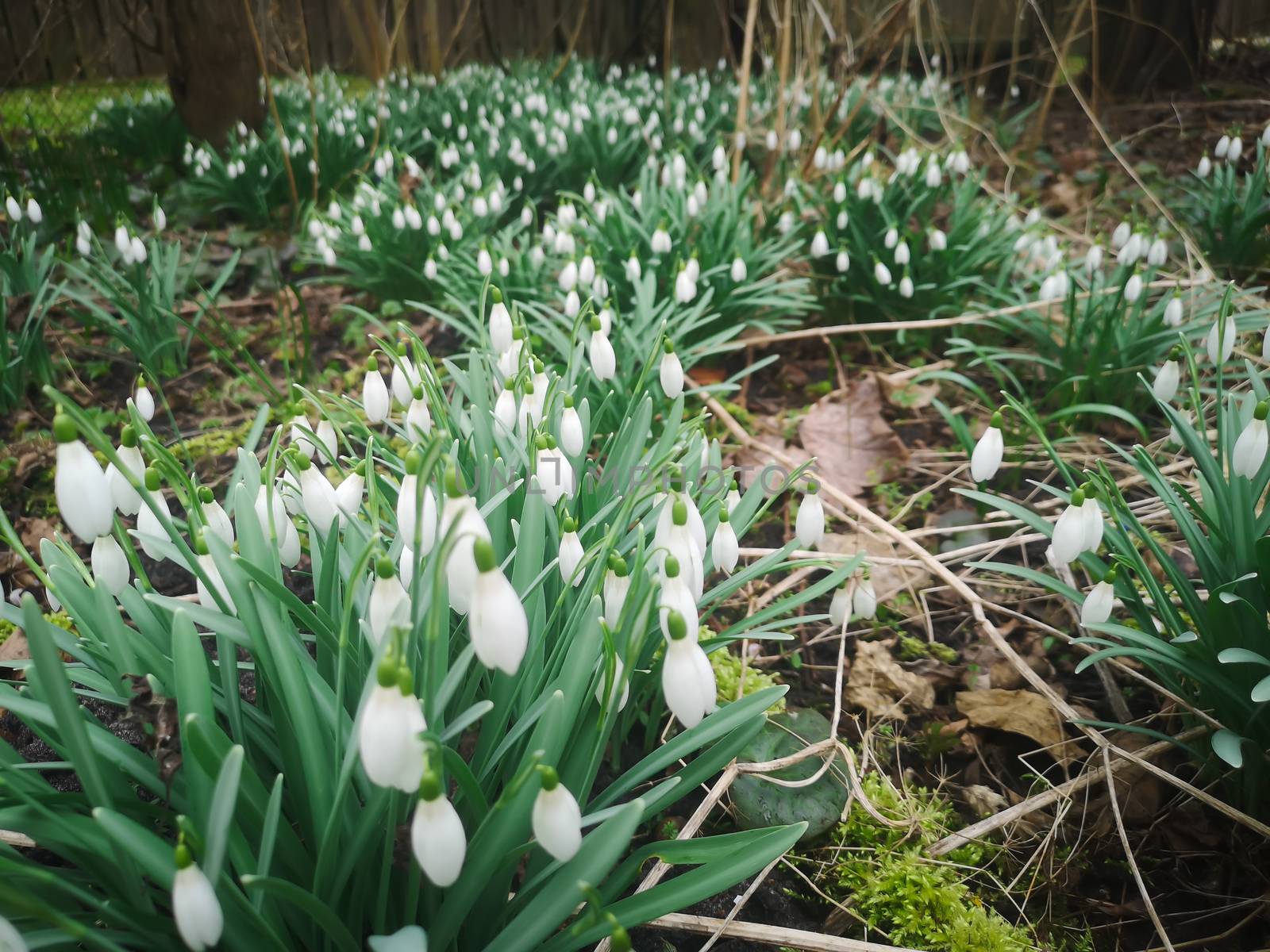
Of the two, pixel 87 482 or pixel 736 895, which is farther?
pixel 736 895

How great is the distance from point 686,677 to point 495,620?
237mm

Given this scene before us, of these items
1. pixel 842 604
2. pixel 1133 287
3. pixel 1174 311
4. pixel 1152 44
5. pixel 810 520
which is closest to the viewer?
pixel 810 520

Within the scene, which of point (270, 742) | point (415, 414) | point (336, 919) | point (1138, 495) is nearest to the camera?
point (336, 919)

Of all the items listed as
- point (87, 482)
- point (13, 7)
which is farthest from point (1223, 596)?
point (13, 7)

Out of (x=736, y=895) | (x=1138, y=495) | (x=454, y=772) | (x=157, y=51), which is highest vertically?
(x=157, y=51)

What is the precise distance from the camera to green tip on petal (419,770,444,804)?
74 cm

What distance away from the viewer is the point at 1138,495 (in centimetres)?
233

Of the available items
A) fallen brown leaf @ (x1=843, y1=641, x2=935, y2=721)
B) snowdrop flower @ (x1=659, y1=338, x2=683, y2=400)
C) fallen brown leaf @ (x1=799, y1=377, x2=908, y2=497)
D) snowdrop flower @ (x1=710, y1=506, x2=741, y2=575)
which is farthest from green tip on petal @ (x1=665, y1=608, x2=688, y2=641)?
fallen brown leaf @ (x1=799, y1=377, x2=908, y2=497)

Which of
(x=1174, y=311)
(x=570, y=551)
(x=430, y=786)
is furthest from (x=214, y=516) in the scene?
(x=1174, y=311)

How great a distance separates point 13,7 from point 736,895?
8.05 meters

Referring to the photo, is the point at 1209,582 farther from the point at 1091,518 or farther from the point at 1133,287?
the point at 1133,287

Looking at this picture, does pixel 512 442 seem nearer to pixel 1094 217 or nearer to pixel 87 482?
pixel 87 482

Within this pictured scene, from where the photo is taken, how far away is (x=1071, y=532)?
1.36 m

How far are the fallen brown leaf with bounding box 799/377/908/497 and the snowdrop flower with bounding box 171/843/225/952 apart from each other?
6.79ft
